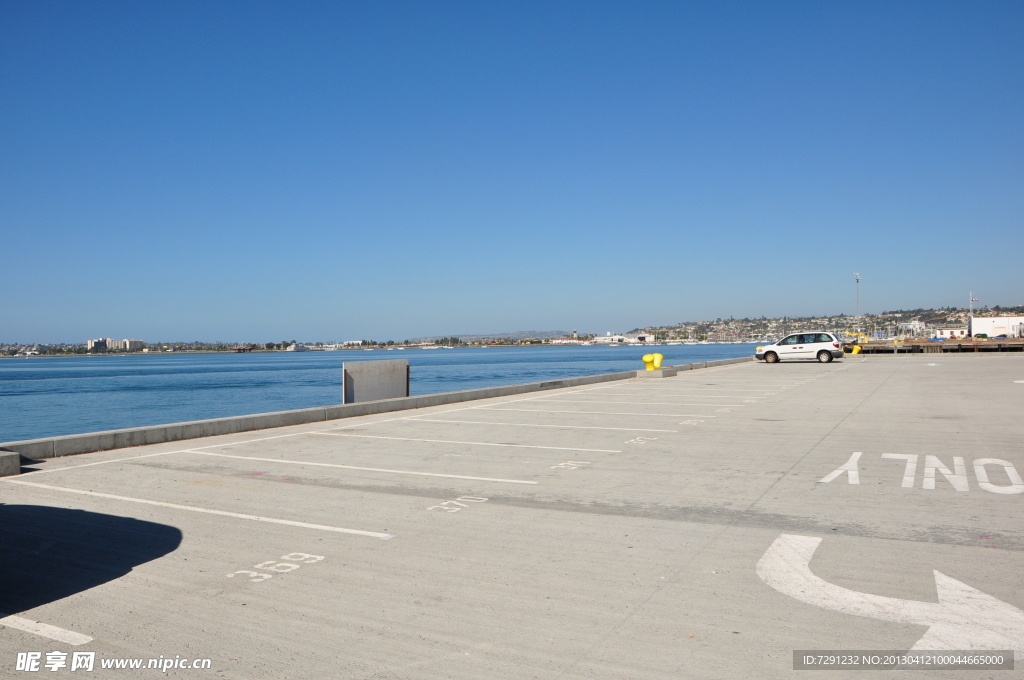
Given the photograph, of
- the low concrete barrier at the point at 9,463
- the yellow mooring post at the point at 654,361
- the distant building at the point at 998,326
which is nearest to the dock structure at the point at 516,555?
the low concrete barrier at the point at 9,463

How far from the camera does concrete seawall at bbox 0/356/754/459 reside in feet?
35.7

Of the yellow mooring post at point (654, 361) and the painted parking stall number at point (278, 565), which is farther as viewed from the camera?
the yellow mooring post at point (654, 361)

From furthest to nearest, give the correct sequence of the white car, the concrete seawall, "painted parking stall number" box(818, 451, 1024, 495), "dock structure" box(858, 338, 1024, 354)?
"dock structure" box(858, 338, 1024, 354), the white car, the concrete seawall, "painted parking stall number" box(818, 451, 1024, 495)

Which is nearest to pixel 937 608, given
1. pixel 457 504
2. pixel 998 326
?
pixel 457 504

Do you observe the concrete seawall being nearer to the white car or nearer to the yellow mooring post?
the yellow mooring post

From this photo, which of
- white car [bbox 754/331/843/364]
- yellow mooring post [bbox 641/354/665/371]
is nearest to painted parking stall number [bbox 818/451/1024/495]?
yellow mooring post [bbox 641/354/665/371]

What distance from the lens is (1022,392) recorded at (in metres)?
21.0

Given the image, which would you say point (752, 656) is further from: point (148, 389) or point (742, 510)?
point (148, 389)

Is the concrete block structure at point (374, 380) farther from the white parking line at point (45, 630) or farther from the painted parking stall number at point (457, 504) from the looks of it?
the white parking line at point (45, 630)

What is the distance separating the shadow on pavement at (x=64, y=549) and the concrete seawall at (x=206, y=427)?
3.47 m

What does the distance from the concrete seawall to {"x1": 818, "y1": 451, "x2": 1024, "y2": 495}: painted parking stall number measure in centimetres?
994

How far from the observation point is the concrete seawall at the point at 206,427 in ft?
35.7

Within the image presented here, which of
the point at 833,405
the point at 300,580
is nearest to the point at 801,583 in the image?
the point at 300,580

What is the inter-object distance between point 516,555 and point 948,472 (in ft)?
21.1
